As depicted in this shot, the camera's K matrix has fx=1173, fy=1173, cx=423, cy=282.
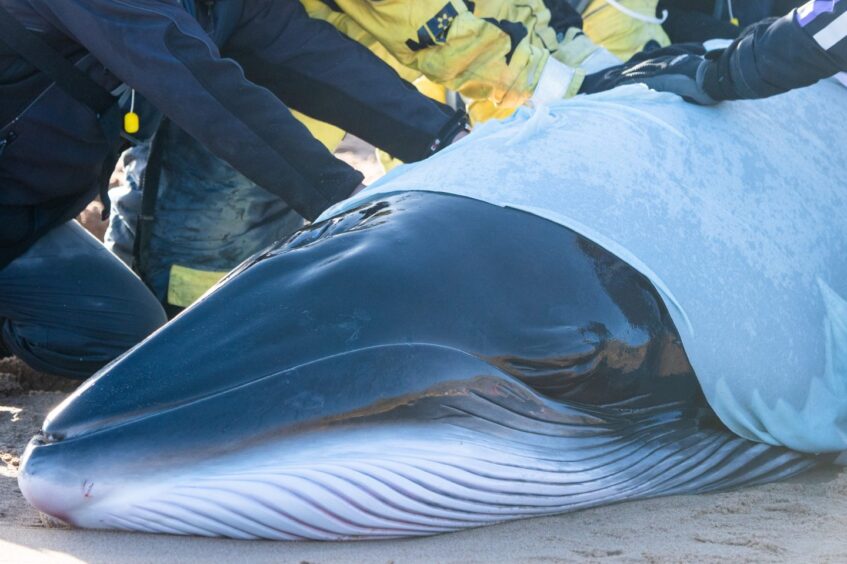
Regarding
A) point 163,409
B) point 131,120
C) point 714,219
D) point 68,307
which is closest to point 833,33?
point 714,219

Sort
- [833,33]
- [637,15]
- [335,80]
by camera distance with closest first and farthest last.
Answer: [833,33]
[335,80]
[637,15]

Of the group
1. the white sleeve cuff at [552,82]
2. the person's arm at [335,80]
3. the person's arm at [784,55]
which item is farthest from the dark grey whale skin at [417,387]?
the white sleeve cuff at [552,82]

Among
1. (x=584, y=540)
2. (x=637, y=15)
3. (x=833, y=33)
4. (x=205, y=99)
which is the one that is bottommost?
(x=584, y=540)

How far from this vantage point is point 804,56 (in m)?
3.03

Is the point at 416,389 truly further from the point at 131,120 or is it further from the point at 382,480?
the point at 131,120

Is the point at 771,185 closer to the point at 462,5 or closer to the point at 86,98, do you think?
the point at 462,5

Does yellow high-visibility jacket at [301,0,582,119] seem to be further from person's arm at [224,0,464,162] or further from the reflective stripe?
the reflective stripe

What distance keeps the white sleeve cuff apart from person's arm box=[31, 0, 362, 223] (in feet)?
3.54

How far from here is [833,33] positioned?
2.93 meters

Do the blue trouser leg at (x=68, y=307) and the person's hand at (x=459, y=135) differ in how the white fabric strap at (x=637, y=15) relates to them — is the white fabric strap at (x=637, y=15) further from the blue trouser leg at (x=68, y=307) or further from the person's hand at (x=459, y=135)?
the blue trouser leg at (x=68, y=307)

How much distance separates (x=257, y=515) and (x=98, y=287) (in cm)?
215

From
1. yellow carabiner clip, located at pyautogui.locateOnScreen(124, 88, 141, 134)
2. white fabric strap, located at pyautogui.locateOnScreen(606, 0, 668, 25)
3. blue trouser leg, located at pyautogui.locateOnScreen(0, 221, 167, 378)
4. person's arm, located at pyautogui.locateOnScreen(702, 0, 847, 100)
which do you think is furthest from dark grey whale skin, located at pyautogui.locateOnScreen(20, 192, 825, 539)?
white fabric strap, located at pyautogui.locateOnScreen(606, 0, 668, 25)

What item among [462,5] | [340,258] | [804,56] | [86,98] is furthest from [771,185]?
[86,98]

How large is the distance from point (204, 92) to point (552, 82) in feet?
4.90
